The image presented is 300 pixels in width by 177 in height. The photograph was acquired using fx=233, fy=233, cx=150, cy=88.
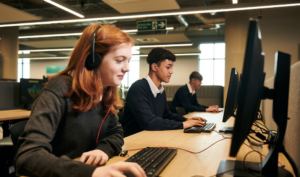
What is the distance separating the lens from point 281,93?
28.4 inches

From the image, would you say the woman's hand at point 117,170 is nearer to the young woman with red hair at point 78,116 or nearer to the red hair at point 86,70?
the young woman with red hair at point 78,116

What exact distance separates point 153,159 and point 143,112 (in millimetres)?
905

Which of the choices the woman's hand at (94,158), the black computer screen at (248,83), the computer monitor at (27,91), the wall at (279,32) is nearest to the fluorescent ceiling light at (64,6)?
the computer monitor at (27,91)

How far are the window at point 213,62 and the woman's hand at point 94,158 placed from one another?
10715 mm

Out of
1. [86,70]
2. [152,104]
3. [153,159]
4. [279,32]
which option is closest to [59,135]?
[86,70]

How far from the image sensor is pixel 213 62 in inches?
445

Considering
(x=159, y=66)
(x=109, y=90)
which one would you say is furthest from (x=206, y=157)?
(x=159, y=66)

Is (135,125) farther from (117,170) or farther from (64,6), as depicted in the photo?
(64,6)

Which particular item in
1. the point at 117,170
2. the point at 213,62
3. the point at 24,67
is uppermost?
the point at 213,62

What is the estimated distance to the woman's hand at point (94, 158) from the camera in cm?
86

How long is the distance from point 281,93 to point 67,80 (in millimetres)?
800

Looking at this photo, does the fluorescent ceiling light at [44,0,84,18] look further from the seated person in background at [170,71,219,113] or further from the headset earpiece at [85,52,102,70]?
the headset earpiece at [85,52,102,70]

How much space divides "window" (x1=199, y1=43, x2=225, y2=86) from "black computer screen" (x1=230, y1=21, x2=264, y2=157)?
10888 millimetres

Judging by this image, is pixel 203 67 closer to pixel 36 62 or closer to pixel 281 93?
pixel 36 62
